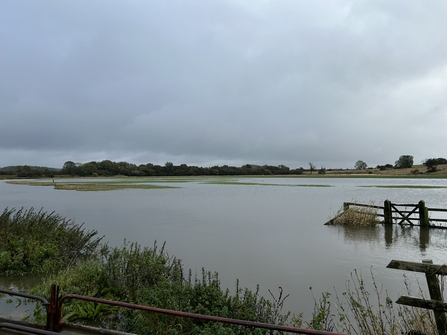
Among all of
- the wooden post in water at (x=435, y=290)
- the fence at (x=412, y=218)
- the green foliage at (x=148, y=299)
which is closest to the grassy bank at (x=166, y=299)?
the green foliage at (x=148, y=299)

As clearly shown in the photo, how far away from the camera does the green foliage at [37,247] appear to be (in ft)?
27.7

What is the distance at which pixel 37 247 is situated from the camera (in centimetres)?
886

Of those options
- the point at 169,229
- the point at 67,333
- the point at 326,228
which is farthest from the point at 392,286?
the point at 169,229

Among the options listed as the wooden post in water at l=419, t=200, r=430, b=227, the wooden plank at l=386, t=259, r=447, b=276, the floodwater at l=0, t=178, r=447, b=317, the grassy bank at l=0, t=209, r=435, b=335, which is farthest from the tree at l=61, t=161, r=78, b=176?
the wooden plank at l=386, t=259, r=447, b=276

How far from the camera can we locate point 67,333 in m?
3.84

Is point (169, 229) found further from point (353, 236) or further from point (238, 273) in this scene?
point (353, 236)

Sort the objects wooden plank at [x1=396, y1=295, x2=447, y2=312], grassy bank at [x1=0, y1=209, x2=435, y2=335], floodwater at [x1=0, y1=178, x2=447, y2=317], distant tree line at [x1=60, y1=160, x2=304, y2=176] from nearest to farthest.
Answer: wooden plank at [x1=396, y1=295, x2=447, y2=312]
grassy bank at [x1=0, y1=209, x2=435, y2=335]
floodwater at [x1=0, y1=178, x2=447, y2=317]
distant tree line at [x1=60, y1=160, x2=304, y2=176]

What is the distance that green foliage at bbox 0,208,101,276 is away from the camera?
27.7ft

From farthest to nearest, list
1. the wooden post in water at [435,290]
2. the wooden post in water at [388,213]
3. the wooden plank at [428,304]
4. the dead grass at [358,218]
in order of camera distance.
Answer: the wooden post in water at [388,213]
the dead grass at [358,218]
the wooden post in water at [435,290]
the wooden plank at [428,304]

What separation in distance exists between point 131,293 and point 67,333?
2.45 meters

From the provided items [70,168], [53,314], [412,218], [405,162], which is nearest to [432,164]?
[405,162]

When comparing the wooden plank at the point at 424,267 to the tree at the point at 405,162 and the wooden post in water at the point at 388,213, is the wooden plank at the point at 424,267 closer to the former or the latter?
the wooden post in water at the point at 388,213

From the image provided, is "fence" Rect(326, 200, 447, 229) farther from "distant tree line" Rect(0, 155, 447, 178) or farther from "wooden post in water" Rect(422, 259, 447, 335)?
"distant tree line" Rect(0, 155, 447, 178)

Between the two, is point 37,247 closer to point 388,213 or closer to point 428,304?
point 428,304
